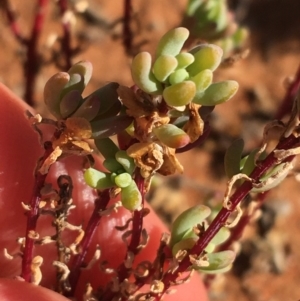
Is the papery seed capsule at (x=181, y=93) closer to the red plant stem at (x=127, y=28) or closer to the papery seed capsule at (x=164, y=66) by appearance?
the papery seed capsule at (x=164, y=66)

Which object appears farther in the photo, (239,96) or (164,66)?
(239,96)

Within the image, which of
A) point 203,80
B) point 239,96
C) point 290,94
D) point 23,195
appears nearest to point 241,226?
point 290,94

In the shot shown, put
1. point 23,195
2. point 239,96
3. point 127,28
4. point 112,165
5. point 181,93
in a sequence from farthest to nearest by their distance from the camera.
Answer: point 239,96 < point 127,28 < point 23,195 < point 112,165 < point 181,93

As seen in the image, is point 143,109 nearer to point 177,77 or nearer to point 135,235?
point 177,77

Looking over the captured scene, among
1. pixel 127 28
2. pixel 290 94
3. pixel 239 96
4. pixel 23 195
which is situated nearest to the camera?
pixel 23 195

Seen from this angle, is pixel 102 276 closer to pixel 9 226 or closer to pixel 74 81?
pixel 9 226

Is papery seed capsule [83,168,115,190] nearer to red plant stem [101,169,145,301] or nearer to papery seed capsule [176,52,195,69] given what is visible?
red plant stem [101,169,145,301]
